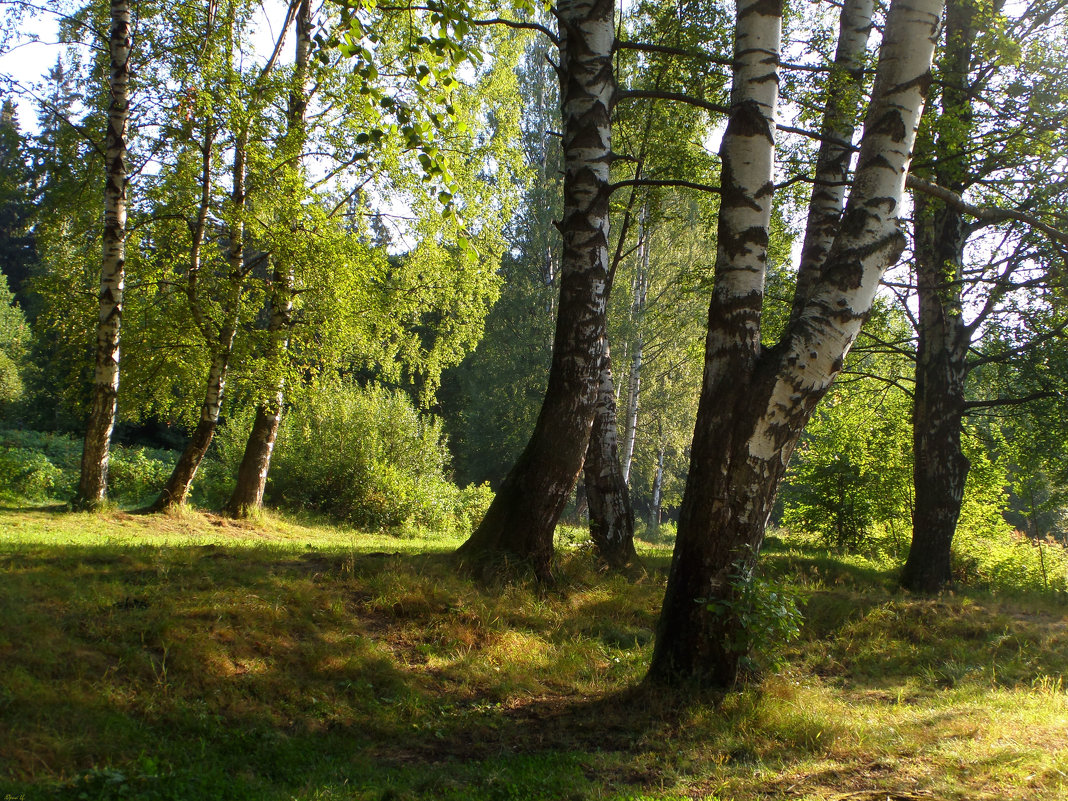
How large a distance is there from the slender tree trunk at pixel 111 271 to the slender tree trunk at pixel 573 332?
22.6 ft

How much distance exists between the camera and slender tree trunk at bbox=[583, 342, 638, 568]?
908 centimetres

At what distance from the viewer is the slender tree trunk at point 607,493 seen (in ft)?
29.8

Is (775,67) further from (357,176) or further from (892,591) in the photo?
(357,176)

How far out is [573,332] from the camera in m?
6.85

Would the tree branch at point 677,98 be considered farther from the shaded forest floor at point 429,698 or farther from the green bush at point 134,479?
the green bush at point 134,479

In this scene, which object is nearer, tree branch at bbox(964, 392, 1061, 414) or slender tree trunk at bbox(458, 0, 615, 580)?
slender tree trunk at bbox(458, 0, 615, 580)

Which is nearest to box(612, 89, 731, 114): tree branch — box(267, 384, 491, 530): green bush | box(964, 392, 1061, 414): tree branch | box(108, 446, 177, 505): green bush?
box(964, 392, 1061, 414): tree branch

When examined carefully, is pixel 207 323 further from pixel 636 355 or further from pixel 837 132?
pixel 636 355

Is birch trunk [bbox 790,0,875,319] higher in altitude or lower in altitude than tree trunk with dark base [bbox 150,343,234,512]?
higher

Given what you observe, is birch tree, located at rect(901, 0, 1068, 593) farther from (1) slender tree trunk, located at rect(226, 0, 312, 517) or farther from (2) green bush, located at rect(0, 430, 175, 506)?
(2) green bush, located at rect(0, 430, 175, 506)

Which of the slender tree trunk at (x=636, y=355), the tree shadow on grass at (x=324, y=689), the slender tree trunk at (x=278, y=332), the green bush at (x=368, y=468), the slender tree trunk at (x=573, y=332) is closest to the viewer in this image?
the tree shadow on grass at (x=324, y=689)

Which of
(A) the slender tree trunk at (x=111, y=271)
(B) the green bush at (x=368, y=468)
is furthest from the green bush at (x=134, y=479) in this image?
(A) the slender tree trunk at (x=111, y=271)

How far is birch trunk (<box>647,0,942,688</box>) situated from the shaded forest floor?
0.48 meters

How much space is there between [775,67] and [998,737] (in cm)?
469
